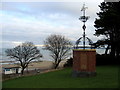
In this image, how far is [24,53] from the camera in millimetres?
43719

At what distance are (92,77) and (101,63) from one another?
12.7 metres

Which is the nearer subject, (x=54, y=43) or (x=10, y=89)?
(x=10, y=89)

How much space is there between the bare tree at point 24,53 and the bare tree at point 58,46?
315 cm

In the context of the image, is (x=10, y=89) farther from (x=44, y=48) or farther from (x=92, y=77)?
(x=44, y=48)

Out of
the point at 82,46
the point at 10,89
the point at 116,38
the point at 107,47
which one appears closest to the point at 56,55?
the point at 107,47

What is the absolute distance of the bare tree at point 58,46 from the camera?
44219 mm

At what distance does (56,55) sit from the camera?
44.4m

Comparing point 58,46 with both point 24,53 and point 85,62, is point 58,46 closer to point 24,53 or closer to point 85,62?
point 24,53

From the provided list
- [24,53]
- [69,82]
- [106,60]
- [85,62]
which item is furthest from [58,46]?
[69,82]

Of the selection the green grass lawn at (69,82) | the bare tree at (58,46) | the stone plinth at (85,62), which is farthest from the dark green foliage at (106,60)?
the bare tree at (58,46)

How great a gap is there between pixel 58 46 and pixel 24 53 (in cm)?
808

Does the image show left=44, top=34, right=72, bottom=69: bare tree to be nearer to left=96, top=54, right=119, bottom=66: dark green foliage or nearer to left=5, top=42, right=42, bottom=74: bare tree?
left=5, top=42, right=42, bottom=74: bare tree

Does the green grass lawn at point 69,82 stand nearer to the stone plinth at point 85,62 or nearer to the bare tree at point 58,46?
the stone plinth at point 85,62

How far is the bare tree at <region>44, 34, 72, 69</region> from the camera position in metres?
44.2
